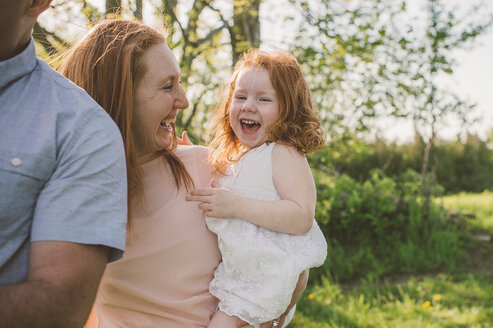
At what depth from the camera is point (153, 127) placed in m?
1.73

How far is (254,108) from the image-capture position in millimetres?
2037

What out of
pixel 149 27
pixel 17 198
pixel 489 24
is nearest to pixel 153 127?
pixel 149 27

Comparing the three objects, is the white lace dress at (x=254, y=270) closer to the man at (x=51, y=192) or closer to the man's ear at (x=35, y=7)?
the man at (x=51, y=192)

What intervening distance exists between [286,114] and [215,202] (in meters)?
0.56

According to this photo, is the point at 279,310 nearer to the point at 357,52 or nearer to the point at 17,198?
the point at 17,198

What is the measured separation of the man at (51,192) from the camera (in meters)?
1.01

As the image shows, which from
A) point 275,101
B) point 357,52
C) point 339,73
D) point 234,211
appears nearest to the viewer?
point 234,211

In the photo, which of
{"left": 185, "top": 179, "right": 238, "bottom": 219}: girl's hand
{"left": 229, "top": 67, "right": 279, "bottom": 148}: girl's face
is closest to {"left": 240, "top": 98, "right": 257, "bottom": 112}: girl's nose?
{"left": 229, "top": 67, "right": 279, "bottom": 148}: girl's face

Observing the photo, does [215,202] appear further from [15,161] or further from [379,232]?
[379,232]

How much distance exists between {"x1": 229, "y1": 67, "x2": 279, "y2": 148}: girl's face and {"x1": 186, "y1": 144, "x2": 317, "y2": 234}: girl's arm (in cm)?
20

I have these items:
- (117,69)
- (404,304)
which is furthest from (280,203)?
(404,304)

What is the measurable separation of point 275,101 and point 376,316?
2958mm

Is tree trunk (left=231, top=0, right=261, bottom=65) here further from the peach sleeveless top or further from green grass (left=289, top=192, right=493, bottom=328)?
the peach sleeveless top

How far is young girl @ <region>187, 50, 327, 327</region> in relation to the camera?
1.72 m
